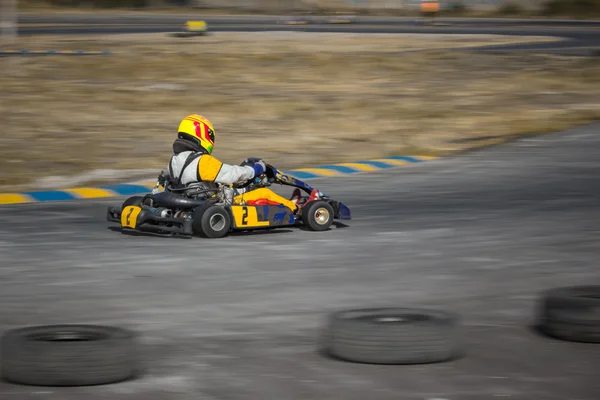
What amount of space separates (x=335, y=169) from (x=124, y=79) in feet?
33.9

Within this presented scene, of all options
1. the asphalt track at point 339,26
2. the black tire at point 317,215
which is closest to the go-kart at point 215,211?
the black tire at point 317,215

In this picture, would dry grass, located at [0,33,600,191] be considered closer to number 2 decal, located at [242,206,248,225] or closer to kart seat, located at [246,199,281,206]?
kart seat, located at [246,199,281,206]

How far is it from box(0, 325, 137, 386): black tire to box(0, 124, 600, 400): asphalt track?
78 mm

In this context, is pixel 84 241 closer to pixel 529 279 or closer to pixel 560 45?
pixel 529 279

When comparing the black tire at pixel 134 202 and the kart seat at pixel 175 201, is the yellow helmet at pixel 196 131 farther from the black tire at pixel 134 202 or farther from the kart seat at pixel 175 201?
the black tire at pixel 134 202

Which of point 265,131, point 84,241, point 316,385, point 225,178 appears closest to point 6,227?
point 84,241

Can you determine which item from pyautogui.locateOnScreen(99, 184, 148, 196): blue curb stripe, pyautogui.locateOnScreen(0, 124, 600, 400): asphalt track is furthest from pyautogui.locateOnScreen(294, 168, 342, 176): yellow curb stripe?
pyautogui.locateOnScreen(99, 184, 148, 196): blue curb stripe

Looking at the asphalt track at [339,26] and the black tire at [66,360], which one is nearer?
the black tire at [66,360]

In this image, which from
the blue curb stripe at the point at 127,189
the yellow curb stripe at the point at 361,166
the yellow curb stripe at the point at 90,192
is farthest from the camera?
the yellow curb stripe at the point at 361,166

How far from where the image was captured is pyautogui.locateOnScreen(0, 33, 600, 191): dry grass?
59.8 ft

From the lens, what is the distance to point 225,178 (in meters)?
11.0

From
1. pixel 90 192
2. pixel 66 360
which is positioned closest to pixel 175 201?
pixel 90 192

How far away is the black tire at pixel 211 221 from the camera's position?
424 inches

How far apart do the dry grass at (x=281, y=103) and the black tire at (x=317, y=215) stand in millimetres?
5491
